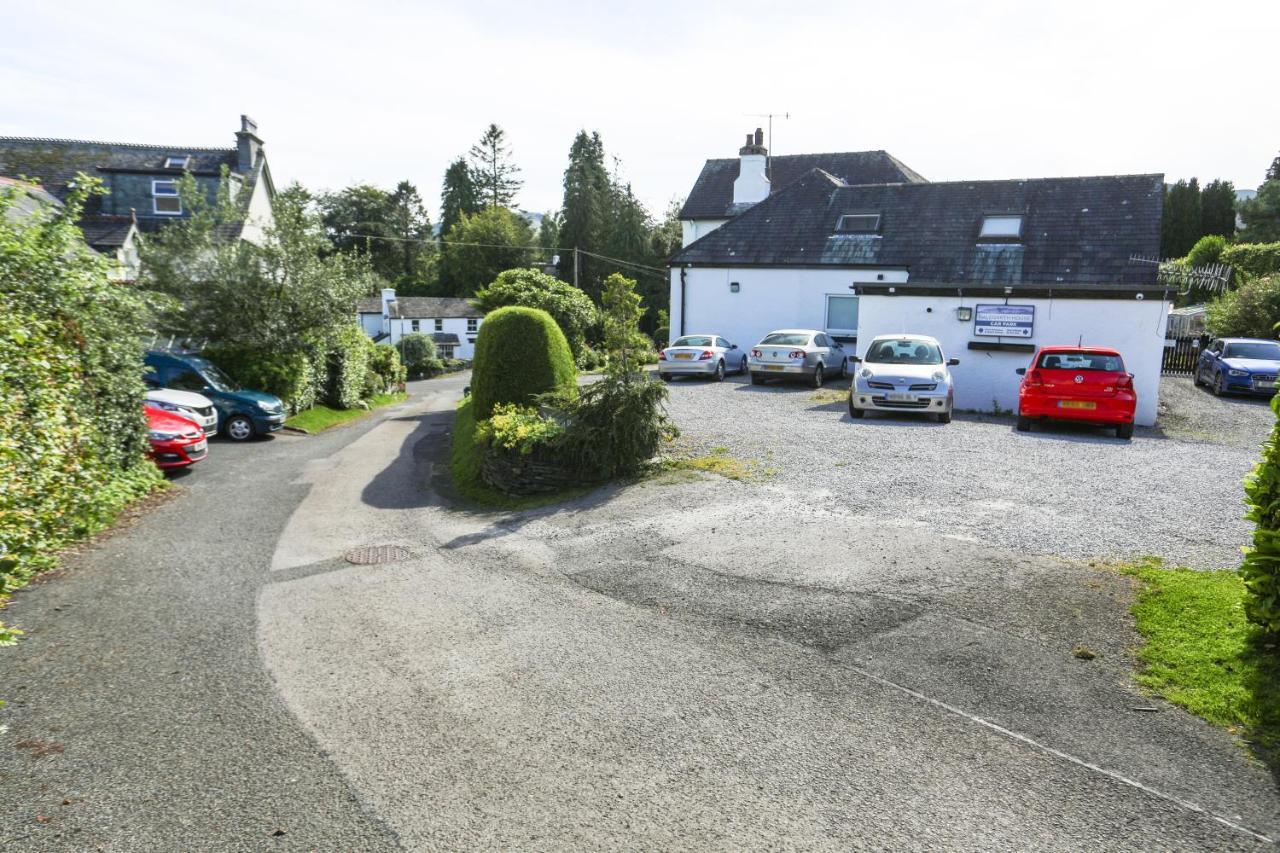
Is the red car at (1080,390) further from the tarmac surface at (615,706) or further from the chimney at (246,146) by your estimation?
the chimney at (246,146)

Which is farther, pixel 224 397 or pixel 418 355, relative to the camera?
pixel 418 355

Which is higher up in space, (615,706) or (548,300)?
(548,300)

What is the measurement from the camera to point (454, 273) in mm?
70188

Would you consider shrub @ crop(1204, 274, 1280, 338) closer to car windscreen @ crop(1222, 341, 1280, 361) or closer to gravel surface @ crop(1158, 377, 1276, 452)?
car windscreen @ crop(1222, 341, 1280, 361)

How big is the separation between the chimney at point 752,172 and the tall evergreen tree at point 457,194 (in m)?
47.9

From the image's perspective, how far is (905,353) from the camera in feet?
54.1

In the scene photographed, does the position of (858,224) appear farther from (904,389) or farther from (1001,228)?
(904,389)

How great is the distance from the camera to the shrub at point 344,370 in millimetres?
25250

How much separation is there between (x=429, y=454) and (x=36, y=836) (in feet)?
42.8

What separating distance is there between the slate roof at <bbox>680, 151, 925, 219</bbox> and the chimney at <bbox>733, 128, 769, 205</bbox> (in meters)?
0.92

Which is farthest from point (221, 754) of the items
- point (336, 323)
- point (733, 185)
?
point (733, 185)

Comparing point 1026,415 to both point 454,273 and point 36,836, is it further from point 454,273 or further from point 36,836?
point 454,273

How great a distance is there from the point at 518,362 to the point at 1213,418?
47.9 ft

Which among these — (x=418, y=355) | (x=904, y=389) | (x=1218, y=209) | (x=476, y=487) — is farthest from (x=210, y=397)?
(x=1218, y=209)
